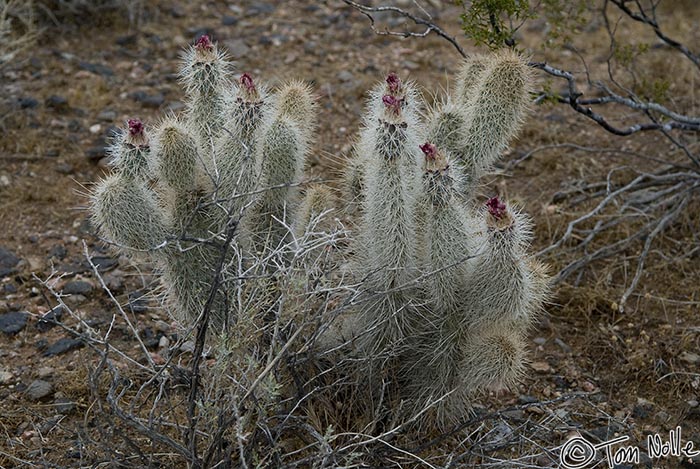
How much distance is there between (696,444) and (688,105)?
289 centimetres

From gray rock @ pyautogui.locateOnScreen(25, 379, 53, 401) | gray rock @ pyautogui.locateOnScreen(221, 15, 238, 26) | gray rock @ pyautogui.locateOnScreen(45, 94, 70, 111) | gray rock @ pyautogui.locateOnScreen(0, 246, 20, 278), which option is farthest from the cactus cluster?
gray rock @ pyautogui.locateOnScreen(221, 15, 238, 26)

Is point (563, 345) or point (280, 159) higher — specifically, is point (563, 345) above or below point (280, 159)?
below

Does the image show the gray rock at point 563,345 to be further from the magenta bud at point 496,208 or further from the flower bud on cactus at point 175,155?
the flower bud on cactus at point 175,155

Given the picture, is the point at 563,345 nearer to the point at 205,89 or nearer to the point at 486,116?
the point at 486,116

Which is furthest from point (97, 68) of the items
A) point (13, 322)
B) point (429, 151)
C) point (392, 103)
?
point (429, 151)

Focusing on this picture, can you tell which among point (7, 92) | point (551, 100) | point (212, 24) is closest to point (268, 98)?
point (551, 100)

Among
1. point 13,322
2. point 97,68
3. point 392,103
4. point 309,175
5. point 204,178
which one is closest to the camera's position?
point 392,103

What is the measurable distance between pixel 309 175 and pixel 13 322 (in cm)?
184

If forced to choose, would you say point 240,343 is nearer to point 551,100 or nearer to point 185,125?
point 185,125

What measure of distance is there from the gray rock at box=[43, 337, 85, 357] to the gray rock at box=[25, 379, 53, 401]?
0.22m

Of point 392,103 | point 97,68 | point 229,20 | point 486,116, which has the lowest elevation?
point 97,68

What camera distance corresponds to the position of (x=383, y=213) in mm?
3170
